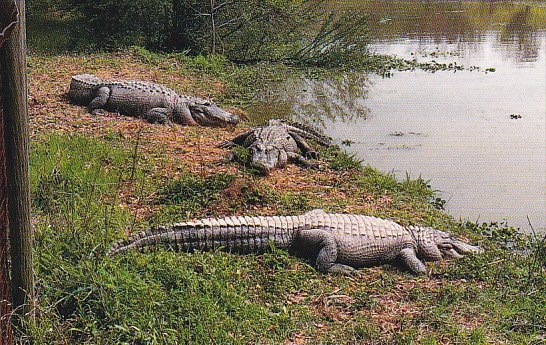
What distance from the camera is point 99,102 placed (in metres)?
8.75

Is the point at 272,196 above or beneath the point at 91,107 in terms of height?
beneath

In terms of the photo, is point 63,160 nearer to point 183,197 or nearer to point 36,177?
point 36,177

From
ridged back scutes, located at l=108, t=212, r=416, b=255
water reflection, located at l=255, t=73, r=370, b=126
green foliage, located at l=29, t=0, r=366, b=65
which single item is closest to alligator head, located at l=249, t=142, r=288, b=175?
ridged back scutes, located at l=108, t=212, r=416, b=255

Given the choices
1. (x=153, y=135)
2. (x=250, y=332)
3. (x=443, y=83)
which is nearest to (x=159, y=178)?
(x=153, y=135)

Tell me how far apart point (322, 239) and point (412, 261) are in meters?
0.75

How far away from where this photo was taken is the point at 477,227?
639cm

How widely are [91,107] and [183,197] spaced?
3.58m

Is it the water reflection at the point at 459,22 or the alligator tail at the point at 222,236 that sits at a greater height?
the water reflection at the point at 459,22

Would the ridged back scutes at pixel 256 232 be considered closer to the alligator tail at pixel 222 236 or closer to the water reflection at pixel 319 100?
the alligator tail at pixel 222 236

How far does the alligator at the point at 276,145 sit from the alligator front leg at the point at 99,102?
6.00 ft

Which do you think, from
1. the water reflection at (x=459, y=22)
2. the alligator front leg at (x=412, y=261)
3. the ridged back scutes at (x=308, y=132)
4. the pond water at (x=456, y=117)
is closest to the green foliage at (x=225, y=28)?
the pond water at (x=456, y=117)

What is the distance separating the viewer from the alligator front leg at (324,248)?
4.95 metres

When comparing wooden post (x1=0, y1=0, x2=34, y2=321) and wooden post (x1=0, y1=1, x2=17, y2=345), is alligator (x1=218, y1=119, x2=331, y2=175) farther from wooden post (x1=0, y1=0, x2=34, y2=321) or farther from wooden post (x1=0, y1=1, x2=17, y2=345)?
wooden post (x1=0, y1=1, x2=17, y2=345)

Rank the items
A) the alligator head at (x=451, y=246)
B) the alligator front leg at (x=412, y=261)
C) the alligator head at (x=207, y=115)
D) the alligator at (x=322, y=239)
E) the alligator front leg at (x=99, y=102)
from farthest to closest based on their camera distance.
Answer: the alligator head at (x=207, y=115)
the alligator front leg at (x=99, y=102)
the alligator head at (x=451, y=246)
the alligator front leg at (x=412, y=261)
the alligator at (x=322, y=239)
